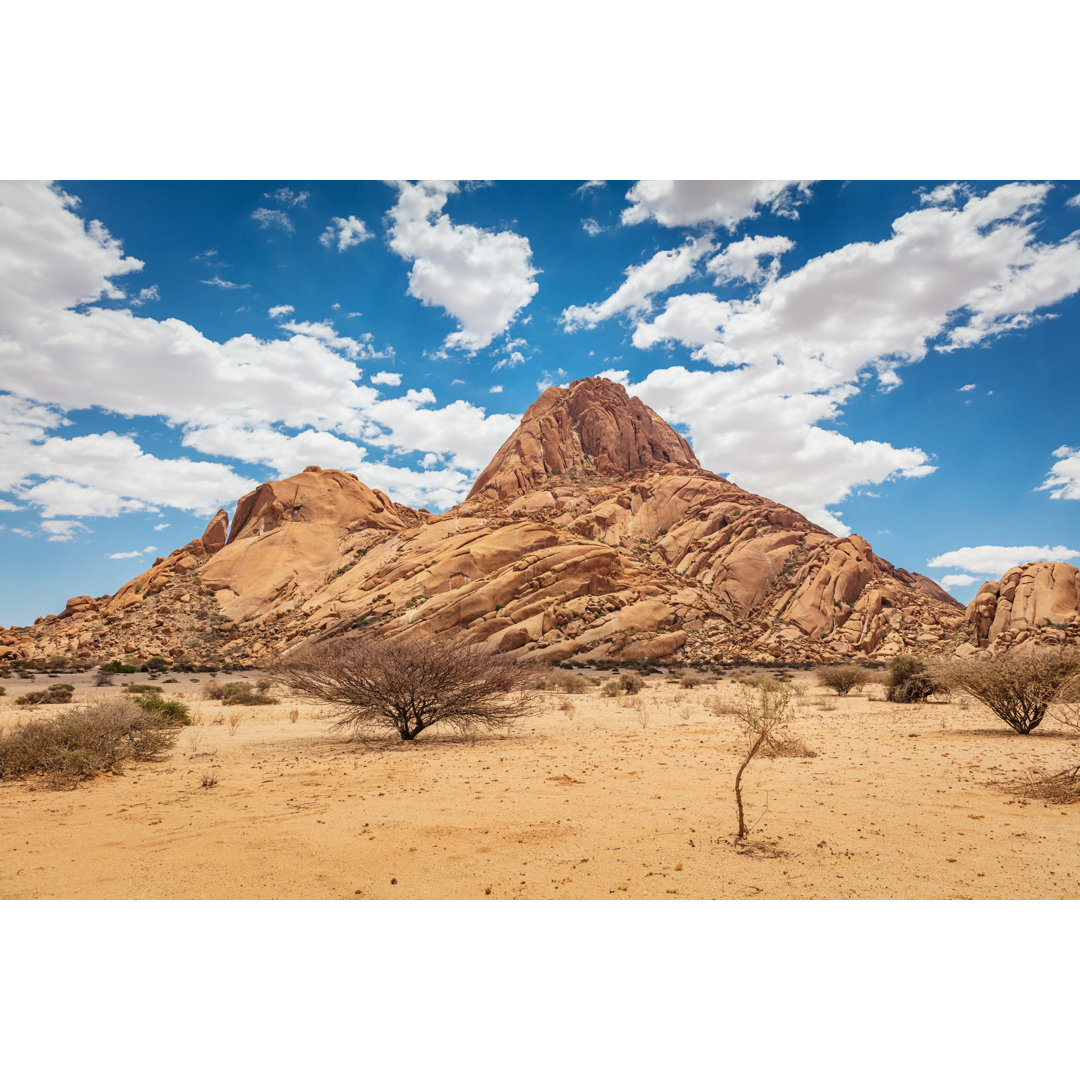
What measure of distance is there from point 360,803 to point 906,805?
7.80 meters

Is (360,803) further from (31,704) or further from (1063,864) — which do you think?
(31,704)

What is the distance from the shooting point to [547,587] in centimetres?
5794

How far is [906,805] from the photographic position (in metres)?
8.91

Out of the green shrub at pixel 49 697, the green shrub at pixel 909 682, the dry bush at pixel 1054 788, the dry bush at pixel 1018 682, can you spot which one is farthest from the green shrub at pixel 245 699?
the dry bush at pixel 1054 788

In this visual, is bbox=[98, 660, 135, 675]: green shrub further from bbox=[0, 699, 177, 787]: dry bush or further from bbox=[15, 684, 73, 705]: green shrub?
bbox=[0, 699, 177, 787]: dry bush

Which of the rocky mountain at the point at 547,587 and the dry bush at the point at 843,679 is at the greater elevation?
the rocky mountain at the point at 547,587

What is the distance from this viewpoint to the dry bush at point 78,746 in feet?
37.2

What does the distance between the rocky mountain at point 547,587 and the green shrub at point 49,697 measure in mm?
24262

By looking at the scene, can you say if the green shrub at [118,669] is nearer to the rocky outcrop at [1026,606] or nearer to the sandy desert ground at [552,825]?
the sandy desert ground at [552,825]

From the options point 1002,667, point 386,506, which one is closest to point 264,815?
point 1002,667

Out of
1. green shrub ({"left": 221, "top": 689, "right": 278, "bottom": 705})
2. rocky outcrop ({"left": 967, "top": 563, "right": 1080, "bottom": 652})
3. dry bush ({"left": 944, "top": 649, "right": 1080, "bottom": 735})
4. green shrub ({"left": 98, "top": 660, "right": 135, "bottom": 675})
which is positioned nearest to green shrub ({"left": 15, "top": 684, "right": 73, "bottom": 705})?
green shrub ({"left": 221, "top": 689, "right": 278, "bottom": 705})

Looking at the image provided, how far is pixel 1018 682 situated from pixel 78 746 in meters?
20.2

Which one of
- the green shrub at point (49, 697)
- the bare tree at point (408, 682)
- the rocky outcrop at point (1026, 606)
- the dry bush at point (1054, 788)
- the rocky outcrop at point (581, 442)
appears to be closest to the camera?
the dry bush at point (1054, 788)

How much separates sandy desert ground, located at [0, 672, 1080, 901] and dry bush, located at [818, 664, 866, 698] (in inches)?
579
